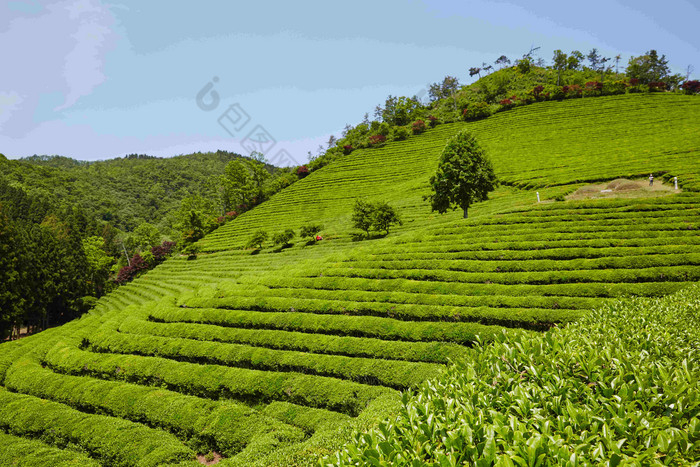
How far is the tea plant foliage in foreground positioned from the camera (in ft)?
12.1

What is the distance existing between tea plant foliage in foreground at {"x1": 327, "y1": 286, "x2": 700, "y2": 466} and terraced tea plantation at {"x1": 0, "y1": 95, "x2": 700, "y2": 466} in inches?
59.9

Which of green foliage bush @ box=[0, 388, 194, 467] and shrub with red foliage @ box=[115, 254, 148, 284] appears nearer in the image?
green foliage bush @ box=[0, 388, 194, 467]

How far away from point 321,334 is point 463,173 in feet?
68.6

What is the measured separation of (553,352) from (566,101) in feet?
313

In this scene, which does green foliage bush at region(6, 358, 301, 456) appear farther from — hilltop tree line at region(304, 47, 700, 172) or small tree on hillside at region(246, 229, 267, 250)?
hilltop tree line at region(304, 47, 700, 172)

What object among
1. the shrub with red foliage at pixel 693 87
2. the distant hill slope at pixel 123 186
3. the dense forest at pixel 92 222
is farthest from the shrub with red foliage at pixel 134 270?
the shrub with red foliage at pixel 693 87

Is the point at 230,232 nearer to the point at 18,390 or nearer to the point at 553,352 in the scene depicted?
the point at 18,390

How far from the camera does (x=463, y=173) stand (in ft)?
102

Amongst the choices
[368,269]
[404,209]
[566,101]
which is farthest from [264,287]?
[566,101]

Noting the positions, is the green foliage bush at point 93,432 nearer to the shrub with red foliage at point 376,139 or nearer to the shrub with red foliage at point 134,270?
the shrub with red foliage at point 134,270

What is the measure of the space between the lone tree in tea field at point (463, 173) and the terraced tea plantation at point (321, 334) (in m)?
3.53

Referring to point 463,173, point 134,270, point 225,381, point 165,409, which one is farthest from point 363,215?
point 134,270

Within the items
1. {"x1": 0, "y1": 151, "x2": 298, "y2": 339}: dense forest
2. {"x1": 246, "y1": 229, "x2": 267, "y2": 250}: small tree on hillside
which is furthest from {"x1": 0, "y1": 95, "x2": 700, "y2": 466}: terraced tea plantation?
{"x1": 0, "y1": 151, "x2": 298, "y2": 339}: dense forest

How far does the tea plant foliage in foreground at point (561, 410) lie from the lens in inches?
145
